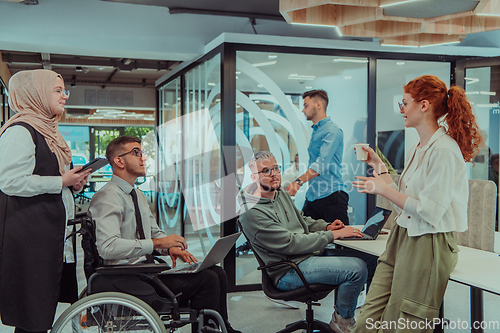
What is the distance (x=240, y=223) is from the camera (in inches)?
104

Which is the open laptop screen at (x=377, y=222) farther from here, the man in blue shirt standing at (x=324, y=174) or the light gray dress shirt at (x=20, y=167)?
the light gray dress shirt at (x=20, y=167)

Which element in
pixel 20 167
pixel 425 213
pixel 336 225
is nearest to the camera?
pixel 425 213

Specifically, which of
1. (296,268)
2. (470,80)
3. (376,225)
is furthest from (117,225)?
(470,80)

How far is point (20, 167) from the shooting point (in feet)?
6.30

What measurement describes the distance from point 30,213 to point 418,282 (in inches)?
68.5

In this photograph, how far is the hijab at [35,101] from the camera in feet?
6.68

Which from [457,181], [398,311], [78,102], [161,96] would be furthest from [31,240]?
[78,102]

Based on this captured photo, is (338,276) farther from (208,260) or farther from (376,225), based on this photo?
(208,260)

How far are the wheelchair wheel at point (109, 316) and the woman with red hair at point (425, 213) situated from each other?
97 centimetres

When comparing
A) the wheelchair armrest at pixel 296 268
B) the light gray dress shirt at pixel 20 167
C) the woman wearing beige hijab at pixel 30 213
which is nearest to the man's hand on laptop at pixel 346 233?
the wheelchair armrest at pixel 296 268

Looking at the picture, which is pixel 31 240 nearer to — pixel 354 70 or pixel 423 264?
pixel 423 264

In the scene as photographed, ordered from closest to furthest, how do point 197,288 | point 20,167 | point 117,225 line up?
point 20,167
point 117,225
point 197,288

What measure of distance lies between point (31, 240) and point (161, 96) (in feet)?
19.3

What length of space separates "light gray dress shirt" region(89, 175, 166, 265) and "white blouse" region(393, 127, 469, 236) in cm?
131
